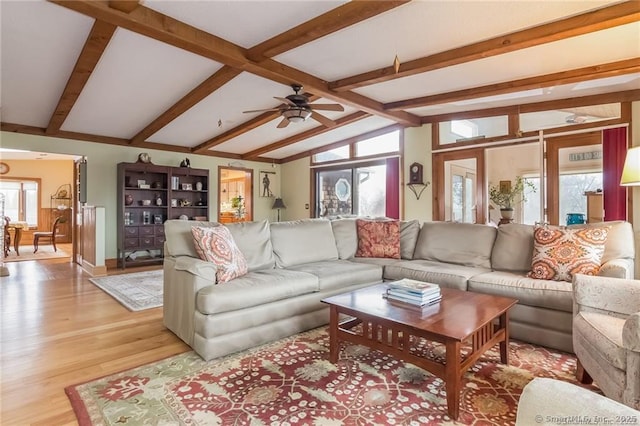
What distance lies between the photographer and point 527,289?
265cm

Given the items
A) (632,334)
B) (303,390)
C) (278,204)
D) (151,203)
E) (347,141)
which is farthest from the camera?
(278,204)

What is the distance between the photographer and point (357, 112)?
5.84m

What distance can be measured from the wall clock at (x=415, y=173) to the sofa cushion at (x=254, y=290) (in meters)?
3.68

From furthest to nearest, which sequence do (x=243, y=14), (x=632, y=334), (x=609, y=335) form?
1. (x=243, y=14)
2. (x=609, y=335)
3. (x=632, y=334)

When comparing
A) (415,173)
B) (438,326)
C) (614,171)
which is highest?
(415,173)

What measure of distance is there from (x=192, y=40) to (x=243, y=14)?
53 cm

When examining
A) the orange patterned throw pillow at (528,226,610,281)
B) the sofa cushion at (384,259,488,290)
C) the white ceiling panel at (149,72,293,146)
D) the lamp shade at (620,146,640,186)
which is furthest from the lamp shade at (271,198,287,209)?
the lamp shade at (620,146,640,186)

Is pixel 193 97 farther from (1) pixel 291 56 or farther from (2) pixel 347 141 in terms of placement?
(2) pixel 347 141

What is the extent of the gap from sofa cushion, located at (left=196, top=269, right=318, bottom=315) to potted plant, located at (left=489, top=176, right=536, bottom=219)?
124 inches

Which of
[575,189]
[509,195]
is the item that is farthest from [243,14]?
[575,189]

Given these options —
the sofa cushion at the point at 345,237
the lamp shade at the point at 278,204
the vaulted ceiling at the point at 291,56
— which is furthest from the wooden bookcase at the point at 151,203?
the sofa cushion at the point at 345,237

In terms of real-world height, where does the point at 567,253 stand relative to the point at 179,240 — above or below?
below

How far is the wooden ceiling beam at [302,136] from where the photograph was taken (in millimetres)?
5917

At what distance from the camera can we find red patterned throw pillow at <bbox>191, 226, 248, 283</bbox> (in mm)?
2709
